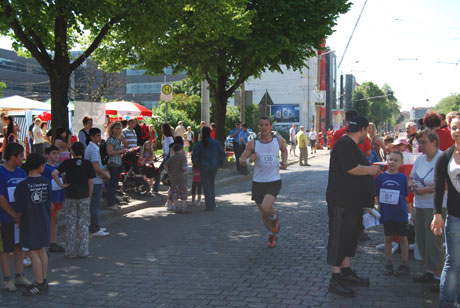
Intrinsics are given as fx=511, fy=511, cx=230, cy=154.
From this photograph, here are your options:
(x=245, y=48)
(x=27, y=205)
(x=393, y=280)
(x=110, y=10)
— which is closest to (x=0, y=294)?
(x=27, y=205)

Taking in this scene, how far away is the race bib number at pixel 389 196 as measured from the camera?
604 cm

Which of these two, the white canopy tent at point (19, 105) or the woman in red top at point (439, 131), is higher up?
the white canopy tent at point (19, 105)

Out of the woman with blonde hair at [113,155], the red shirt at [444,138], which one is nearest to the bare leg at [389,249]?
the red shirt at [444,138]

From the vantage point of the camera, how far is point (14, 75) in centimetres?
8788

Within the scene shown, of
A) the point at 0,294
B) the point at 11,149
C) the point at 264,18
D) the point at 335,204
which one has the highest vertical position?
the point at 264,18

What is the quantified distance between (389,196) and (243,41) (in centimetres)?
1262

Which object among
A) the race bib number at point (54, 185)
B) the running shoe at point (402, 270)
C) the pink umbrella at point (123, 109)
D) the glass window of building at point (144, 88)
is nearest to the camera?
the running shoe at point (402, 270)

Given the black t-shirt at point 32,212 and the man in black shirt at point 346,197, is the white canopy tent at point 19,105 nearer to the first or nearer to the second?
the black t-shirt at point 32,212

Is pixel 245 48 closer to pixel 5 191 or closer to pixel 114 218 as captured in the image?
pixel 114 218

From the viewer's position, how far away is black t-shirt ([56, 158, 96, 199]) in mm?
7125

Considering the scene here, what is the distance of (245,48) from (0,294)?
13879 mm

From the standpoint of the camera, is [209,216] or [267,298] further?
[209,216]

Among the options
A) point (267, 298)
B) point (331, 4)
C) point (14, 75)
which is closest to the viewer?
point (267, 298)

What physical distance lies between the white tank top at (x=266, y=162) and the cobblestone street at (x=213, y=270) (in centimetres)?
103
